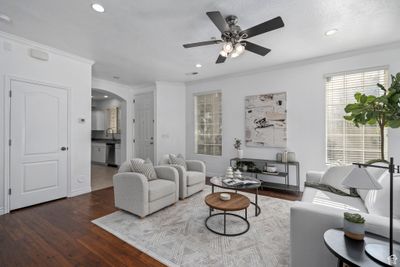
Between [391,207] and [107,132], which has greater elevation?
[107,132]

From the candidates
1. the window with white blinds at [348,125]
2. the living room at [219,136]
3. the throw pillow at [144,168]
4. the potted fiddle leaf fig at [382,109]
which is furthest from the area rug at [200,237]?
the window with white blinds at [348,125]

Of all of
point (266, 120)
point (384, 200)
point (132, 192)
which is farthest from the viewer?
point (266, 120)

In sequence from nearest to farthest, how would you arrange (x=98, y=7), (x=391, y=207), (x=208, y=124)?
(x=391, y=207) → (x=98, y=7) → (x=208, y=124)

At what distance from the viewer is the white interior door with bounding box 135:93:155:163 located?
18.4ft

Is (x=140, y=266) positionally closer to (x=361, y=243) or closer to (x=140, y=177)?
(x=140, y=177)

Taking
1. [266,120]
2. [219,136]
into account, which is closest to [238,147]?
[219,136]

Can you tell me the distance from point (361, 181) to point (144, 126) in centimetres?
545

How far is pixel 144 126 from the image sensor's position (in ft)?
19.1

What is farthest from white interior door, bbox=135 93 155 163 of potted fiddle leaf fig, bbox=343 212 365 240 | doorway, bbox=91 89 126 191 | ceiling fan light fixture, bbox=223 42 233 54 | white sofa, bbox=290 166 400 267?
potted fiddle leaf fig, bbox=343 212 365 240

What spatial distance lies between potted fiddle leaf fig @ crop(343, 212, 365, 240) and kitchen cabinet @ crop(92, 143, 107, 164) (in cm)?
731

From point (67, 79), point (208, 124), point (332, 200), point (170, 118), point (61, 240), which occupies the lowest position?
point (61, 240)

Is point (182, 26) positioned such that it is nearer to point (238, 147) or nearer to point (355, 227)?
point (355, 227)

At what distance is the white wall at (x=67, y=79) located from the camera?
9.31 ft

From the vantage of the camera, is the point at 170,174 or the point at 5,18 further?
the point at 170,174
